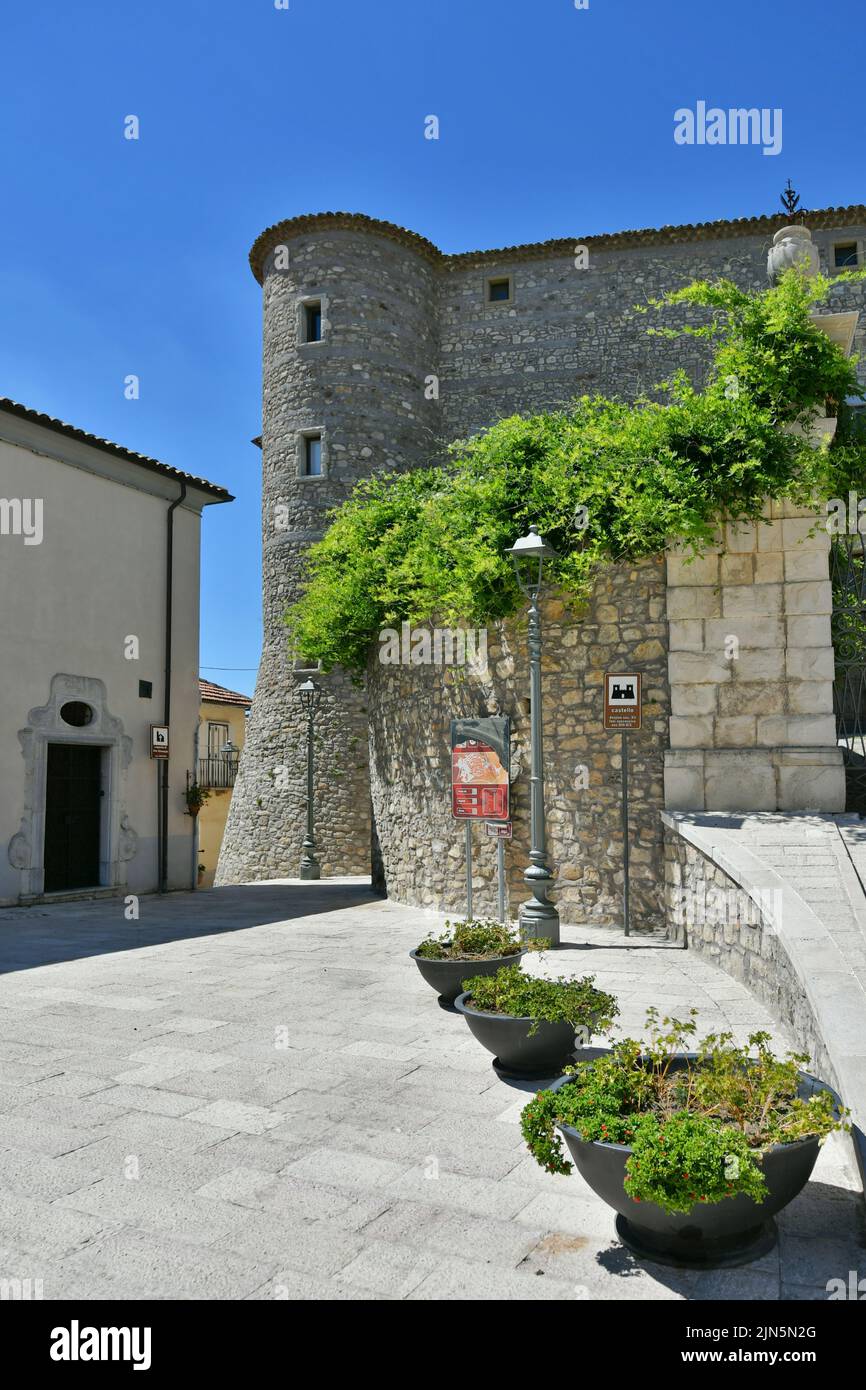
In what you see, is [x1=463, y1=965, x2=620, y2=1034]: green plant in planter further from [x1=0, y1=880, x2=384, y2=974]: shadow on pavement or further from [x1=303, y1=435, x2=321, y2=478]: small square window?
[x1=303, y1=435, x2=321, y2=478]: small square window

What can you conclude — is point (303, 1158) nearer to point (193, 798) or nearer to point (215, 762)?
point (193, 798)

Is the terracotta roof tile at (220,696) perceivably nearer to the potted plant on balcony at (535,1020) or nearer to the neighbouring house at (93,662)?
the neighbouring house at (93,662)

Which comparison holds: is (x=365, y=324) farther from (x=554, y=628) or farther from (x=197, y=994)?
(x=197, y=994)

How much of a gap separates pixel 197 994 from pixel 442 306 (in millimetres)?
22748

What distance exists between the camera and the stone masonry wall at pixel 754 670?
9258 mm

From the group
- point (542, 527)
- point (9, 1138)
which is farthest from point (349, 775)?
point (9, 1138)

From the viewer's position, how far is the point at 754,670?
31.2 ft

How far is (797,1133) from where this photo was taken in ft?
10.4

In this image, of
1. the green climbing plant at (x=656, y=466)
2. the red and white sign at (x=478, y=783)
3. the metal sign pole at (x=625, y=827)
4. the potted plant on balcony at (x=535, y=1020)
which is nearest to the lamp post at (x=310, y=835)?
the green climbing plant at (x=656, y=466)

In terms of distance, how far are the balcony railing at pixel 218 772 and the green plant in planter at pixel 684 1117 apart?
88.4ft

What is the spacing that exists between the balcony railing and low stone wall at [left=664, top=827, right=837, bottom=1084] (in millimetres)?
22168

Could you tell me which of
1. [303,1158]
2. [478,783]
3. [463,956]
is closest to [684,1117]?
[303,1158]

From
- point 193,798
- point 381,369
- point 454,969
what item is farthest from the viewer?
point 381,369

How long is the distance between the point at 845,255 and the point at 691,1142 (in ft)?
85.6
